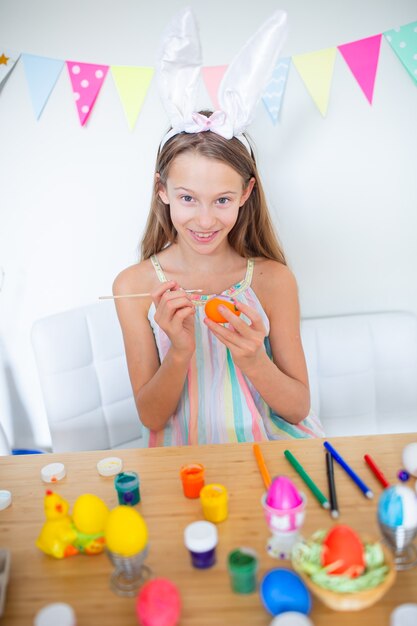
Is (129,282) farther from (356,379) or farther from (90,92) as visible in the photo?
(356,379)

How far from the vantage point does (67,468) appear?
2.67ft

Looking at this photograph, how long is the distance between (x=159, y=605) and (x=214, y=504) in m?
0.17

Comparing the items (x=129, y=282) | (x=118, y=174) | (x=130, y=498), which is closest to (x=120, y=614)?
(x=130, y=498)

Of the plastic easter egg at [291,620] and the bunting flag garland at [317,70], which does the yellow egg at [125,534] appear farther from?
the bunting flag garland at [317,70]

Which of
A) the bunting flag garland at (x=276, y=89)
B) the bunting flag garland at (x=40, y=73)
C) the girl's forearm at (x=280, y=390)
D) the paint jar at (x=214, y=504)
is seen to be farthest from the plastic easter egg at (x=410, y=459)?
the bunting flag garland at (x=40, y=73)

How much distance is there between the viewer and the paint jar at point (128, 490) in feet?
2.27

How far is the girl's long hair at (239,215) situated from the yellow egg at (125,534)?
0.76 meters

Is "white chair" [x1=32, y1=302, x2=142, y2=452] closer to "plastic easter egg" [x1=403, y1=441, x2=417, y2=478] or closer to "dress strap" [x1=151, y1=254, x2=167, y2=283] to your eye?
"dress strap" [x1=151, y1=254, x2=167, y2=283]

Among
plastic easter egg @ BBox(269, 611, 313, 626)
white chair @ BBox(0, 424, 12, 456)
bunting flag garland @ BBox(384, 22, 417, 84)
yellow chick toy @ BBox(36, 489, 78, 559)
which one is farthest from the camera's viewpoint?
bunting flag garland @ BBox(384, 22, 417, 84)

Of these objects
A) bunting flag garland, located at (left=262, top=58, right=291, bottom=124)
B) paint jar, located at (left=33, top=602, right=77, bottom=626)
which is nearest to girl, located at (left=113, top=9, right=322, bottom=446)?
bunting flag garland, located at (left=262, top=58, right=291, bottom=124)

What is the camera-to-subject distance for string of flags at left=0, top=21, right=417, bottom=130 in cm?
137

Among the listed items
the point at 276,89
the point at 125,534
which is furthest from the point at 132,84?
the point at 125,534

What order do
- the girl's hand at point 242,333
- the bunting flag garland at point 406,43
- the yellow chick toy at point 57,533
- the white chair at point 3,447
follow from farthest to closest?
the bunting flag garland at point 406,43, the white chair at point 3,447, the girl's hand at point 242,333, the yellow chick toy at point 57,533

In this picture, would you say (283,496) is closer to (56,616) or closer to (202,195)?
(56,616)
